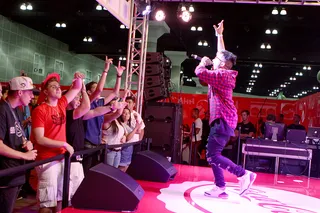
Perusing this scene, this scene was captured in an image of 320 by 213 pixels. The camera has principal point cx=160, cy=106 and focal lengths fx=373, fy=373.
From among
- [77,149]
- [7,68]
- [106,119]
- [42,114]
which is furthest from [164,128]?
[7,68]

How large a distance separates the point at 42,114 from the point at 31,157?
0.46 metres

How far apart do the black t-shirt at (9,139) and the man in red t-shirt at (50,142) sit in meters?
0.25

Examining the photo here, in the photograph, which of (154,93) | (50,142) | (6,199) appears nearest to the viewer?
(6,199)

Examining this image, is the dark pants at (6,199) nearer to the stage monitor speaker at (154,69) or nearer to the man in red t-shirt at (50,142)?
the man in red t-shirt at (50,142)

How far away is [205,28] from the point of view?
1333cm

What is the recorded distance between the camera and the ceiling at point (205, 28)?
431 inches

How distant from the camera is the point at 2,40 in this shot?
12570 mm

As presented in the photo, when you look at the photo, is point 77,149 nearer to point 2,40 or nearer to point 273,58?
point 2,40

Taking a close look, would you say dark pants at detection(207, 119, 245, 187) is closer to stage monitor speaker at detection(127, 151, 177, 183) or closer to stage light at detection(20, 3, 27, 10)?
stage monitor speaker at detection(127, 151, 177, 183)

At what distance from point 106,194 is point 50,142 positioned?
733 millimetres

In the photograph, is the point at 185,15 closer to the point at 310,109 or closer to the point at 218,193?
the point at 218,193

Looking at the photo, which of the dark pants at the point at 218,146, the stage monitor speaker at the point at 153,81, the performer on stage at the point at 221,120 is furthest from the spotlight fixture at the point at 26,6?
the dark pants at the point at 218,146

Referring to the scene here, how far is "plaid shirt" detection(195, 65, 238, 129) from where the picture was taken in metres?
4.23

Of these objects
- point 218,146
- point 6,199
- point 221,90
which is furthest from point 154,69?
point 6,199
